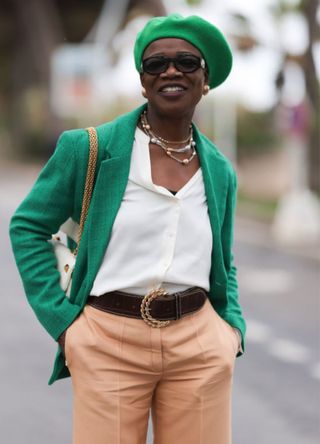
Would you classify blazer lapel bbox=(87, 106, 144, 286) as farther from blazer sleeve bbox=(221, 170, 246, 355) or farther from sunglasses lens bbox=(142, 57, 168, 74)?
blazer sleeve bbox=(221, 170, 246, 355)

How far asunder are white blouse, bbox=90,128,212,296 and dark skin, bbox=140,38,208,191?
59mm

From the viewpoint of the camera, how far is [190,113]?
2938 mm

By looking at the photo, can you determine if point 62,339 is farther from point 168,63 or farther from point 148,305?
point 168,63

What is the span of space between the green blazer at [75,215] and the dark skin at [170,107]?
7 cm

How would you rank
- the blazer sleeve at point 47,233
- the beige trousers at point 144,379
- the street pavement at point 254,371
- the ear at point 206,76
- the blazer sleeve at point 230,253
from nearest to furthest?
the beige trousers at point 144,379 → the blazer sleeve at point 47,233 → the ear at point 206,76 → the blazer sleeve at point 230,253 → the street pavement at point 254,371

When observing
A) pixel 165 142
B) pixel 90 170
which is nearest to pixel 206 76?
pixel 165 142

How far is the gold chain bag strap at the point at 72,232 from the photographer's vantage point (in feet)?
9.43

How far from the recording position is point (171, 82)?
285 cm

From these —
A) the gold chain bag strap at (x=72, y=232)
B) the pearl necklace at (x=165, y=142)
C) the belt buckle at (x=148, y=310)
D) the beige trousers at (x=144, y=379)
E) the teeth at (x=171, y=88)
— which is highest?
the teeth at (x=171, y=88)

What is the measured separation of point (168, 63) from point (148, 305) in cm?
72

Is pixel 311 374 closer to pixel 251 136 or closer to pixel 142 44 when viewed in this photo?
pixel 142 44

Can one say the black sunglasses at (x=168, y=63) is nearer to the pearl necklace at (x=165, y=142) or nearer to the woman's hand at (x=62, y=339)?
the pearl necklace at (x=165, y=142)

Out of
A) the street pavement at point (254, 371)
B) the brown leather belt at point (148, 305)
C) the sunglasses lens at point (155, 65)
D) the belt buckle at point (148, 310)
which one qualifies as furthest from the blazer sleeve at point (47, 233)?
the street pavement at point (254, 371)

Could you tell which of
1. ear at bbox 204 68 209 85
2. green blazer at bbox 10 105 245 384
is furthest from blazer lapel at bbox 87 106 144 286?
ear at bbox 204 68 209 85
